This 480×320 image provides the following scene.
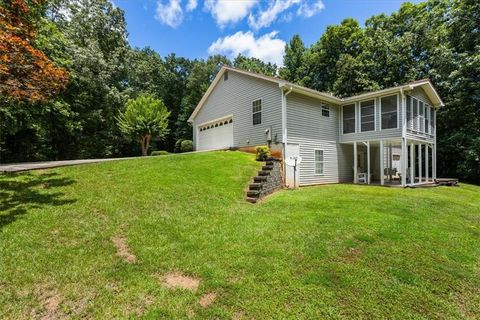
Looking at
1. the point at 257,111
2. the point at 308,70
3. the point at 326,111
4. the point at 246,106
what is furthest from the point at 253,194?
the point at 308,70

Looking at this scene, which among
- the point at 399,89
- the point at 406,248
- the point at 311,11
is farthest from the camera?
the point at 311,11

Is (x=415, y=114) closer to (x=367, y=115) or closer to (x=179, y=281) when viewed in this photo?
(x=367, y=115)

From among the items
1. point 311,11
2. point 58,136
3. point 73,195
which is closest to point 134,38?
point 58,136

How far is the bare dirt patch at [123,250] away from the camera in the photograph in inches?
183

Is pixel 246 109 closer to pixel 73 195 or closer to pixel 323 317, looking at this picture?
pixel 73 195

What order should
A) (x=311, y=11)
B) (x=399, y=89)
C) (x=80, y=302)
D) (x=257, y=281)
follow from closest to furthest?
(x=80, y=302)
(x=257, y=281)
(x=399, y=89)
(x=311, y=11)

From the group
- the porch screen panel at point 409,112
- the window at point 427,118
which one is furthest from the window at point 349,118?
the window at point 427,118

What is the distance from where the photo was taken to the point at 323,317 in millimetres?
3332

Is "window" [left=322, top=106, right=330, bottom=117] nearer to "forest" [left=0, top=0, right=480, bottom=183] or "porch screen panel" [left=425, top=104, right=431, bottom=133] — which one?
"porch screen panel" [left=425, top=104, right=431, bottom=133]

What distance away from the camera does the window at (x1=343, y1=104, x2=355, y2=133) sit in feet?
50.2

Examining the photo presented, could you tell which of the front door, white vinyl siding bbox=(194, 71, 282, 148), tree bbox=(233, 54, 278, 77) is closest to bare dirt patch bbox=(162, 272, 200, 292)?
the front door

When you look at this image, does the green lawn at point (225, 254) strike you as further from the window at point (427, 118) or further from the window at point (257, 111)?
the window at point (427, 118)

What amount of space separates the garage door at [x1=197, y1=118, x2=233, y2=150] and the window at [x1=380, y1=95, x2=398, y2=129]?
28.2ft

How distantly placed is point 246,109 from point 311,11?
8.96 meters
